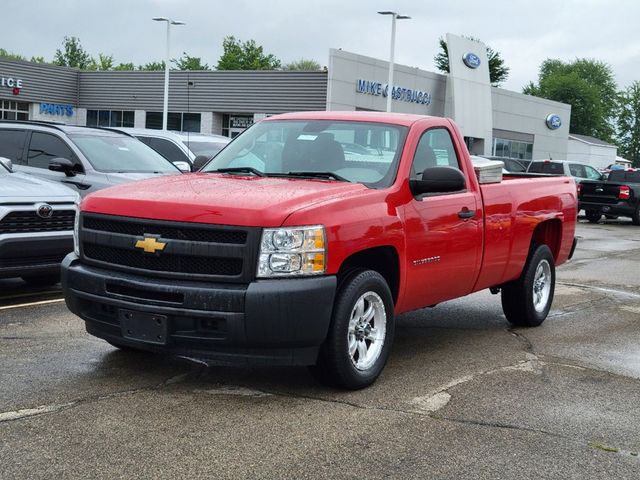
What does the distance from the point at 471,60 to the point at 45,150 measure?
1605 inches

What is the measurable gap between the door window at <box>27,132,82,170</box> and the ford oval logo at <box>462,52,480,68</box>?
40.3m

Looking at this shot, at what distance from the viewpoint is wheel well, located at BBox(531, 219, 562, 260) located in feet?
27.4

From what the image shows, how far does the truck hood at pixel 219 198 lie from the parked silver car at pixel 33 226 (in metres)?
2.89

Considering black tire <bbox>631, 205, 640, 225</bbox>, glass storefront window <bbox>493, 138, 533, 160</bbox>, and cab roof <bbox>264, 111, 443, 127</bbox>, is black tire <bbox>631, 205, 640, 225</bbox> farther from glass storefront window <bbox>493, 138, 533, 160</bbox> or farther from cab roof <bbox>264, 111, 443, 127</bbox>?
glass storefront window <bbox>493, 138, 533, 160</bbox>

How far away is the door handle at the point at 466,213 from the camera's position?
21.7ft

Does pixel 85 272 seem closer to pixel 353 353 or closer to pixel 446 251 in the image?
pixel 353 353

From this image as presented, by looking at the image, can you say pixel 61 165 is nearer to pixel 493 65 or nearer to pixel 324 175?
pixel 324 175

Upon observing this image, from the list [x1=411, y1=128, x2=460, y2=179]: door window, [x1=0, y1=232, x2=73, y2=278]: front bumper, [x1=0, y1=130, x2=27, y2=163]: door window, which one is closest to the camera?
[x1=411, y1=128, x2=460, y2=179]: door window

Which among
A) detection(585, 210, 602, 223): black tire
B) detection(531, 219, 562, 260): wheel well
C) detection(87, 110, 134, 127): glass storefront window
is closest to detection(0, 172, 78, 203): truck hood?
detection(531, 219, 562, 260): wheel well

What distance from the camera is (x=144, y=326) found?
17.1 feet

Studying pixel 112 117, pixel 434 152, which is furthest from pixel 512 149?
pixel 434 152

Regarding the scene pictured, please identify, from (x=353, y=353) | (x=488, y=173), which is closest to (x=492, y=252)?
(x=488, y=173)

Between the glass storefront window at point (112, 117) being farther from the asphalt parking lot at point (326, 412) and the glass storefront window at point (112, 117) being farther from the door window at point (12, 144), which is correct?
the asphalt parking lot at point (326, 412)

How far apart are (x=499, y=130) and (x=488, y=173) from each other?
163ft
